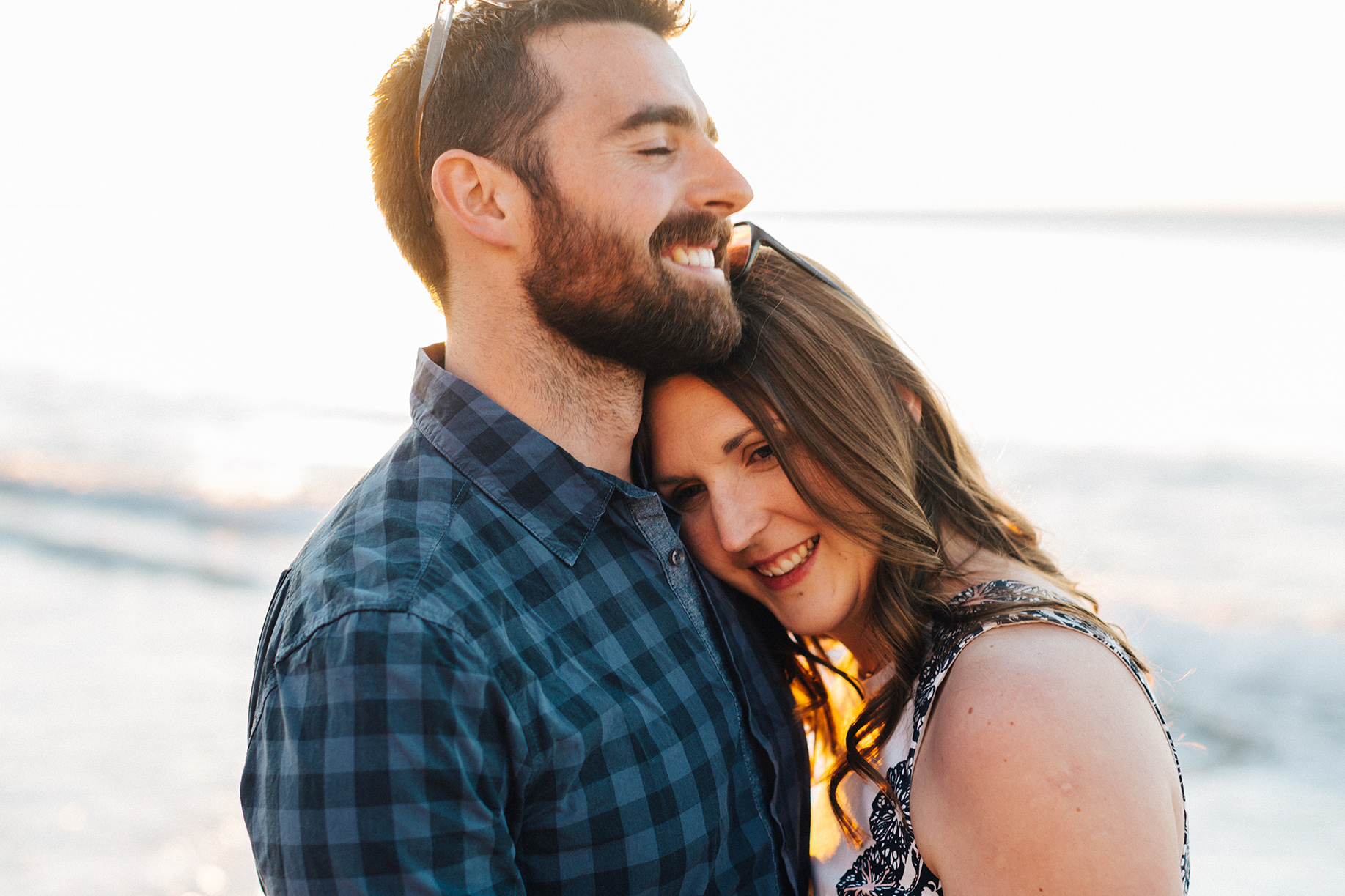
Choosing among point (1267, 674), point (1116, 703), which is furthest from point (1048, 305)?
point (1116, 703)

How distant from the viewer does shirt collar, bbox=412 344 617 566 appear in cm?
182

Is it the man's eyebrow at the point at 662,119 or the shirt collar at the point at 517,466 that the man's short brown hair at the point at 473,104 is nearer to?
the man's eyebrow at the point at 662,119

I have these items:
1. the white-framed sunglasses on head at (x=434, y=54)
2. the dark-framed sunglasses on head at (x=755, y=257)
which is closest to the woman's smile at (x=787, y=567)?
the dark-framed sunglasses on head at (x=755, y=257)

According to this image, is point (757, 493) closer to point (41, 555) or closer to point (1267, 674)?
point (1267, 674)

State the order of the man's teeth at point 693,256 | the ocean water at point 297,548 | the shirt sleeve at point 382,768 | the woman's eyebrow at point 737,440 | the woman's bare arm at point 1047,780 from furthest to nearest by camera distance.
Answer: the ocean water at point 297,548, the woman's eyebrow at point 737,440, the man's teeth at point 693,256, the woman's bare arm at point 1047,780, the shirt sleeve at point 382,768

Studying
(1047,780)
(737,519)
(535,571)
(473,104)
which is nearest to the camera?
(1047,780)

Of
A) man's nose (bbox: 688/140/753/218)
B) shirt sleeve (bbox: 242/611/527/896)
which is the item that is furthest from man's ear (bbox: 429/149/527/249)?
shirt sleeve (bbox: 242/611/527/896)

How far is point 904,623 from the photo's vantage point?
220 cm

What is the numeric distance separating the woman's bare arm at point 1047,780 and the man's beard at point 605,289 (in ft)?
3.17

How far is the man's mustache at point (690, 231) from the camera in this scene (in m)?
2.07

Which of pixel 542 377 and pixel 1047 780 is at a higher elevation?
pixel 542 377

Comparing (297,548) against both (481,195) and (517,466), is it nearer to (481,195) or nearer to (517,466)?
(481,195)

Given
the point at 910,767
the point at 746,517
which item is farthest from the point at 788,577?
the point at 910,767

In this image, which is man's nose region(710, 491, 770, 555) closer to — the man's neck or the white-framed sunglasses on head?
the man's neck
